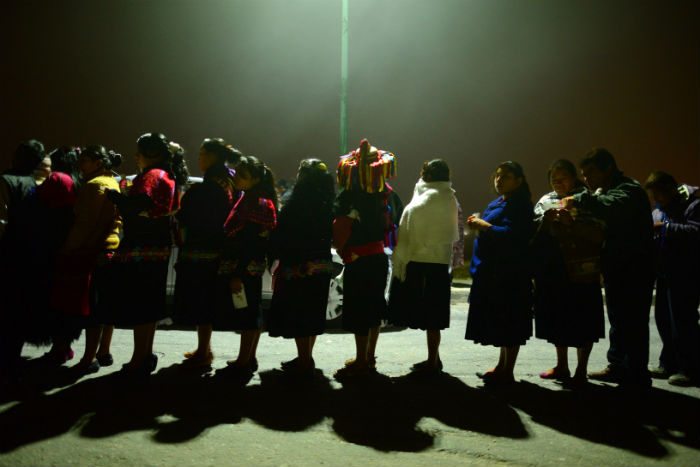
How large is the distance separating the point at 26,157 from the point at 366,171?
2.87 metres

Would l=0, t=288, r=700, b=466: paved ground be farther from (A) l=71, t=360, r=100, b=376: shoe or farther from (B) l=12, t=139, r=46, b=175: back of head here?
(B) l=12, t=139, r=46, b=175: back of head

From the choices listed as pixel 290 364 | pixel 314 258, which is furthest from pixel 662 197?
pixel 290 364

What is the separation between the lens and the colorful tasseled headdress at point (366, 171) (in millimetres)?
4262

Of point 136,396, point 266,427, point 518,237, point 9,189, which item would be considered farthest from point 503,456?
point 9,189

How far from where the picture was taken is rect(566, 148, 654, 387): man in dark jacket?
3.92 metres

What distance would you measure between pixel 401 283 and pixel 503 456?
72.5 inches

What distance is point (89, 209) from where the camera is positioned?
394 centimetres

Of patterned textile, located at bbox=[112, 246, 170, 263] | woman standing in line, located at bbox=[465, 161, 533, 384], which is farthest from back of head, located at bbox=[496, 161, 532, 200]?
patterned textile, located at bbox=[112, 246, 170, 263]

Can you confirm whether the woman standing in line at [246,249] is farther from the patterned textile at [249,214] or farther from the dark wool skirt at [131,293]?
the dark wool skirt at [131,293]

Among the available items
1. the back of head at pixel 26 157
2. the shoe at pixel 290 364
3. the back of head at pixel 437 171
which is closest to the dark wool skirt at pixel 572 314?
the back of head at pixel 437 171

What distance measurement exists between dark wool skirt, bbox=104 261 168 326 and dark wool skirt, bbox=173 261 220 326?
25 centimetres

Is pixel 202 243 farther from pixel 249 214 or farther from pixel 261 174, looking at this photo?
pixel 261 174

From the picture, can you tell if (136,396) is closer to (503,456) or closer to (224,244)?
(224,244)

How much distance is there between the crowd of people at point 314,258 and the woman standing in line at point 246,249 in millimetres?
12
